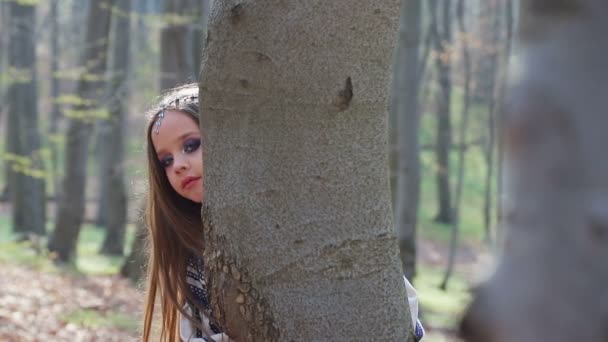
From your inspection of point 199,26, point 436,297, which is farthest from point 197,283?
point 436,297

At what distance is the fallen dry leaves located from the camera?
821cm

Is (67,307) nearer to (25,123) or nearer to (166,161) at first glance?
(166,161)

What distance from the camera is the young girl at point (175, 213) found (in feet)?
7.99

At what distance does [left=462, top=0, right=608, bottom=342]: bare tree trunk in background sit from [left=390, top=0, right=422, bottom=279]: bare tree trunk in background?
461 inches

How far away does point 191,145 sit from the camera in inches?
104

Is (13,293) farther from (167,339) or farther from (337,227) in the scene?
(337,227)

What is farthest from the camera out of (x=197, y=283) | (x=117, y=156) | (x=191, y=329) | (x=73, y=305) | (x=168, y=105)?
(x=117, y=156)

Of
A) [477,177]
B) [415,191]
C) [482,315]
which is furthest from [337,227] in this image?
[477,177]

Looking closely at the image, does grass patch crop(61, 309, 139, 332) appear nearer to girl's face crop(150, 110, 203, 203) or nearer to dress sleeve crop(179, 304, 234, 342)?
girl's face crop(150, 110, 203, 203)

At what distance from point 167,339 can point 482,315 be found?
191 cm

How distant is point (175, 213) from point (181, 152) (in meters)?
0.20

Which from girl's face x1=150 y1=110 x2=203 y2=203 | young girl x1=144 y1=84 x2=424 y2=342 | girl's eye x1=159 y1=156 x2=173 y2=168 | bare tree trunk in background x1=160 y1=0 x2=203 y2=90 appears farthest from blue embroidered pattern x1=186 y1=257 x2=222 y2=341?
bare tree trunk in background x1=160 y1=0 x2=203 y2=90

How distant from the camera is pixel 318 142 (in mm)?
1650

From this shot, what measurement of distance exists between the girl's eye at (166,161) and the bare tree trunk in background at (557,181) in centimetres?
206
